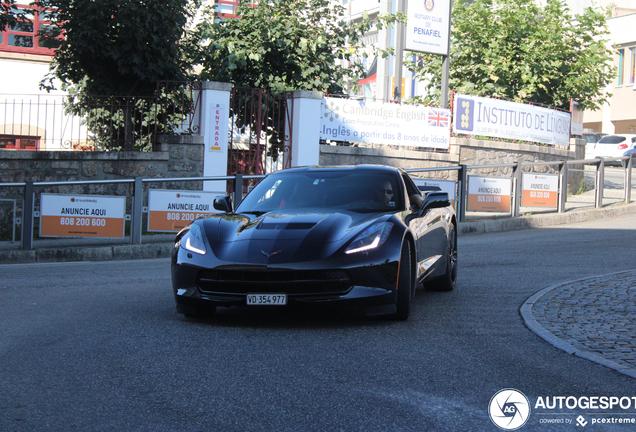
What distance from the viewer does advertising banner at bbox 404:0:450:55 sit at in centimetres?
2166

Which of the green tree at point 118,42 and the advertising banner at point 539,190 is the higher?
the green tree at point 118,42

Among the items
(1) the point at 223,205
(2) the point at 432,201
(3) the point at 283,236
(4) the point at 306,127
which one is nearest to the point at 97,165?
(4) the point at 306,127

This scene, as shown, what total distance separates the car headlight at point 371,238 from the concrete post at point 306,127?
37.9 ft

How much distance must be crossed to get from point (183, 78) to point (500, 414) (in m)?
15.3

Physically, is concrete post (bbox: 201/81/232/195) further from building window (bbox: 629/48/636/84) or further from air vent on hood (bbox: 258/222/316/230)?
building window (bbox: 629/48/636/84)

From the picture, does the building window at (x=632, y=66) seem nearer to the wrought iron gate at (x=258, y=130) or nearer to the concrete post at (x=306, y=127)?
the concrete post at (x=306, y=127)

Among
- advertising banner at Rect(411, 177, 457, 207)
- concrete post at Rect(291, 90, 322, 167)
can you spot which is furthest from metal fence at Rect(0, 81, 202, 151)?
advertising banner at Rect(411, 177, 457, 207)

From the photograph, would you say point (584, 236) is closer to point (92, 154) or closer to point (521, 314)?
point (521, 314)

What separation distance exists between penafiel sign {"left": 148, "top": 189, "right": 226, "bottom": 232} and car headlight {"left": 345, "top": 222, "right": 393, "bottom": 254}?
23.4ft

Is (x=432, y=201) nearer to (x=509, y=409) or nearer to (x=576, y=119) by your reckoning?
(x=509, y=409)

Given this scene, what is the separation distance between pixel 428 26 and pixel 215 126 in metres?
8.10

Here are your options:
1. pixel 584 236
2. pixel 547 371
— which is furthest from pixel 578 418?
pixel 584 236

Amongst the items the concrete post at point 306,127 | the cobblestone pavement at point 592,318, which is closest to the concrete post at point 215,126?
the concrete post at point 306,127

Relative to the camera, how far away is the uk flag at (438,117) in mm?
19953
